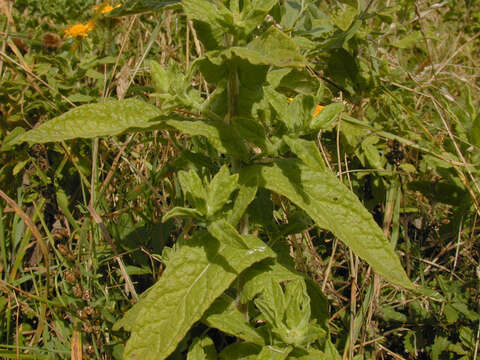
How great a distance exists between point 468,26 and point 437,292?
2.54m

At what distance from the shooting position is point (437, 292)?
208 centimetres

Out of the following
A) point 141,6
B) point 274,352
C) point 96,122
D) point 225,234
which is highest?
point 141,6

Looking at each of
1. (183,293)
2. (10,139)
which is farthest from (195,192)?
(10,139)

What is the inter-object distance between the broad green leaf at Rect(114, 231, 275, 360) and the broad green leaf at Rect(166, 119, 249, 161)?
281 mm

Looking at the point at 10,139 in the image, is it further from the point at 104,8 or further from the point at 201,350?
the point at 201,350

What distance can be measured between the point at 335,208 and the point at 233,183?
1.00ft

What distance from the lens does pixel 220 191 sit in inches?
53.5

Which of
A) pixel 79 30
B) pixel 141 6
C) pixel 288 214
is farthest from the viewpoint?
pixel 79 30

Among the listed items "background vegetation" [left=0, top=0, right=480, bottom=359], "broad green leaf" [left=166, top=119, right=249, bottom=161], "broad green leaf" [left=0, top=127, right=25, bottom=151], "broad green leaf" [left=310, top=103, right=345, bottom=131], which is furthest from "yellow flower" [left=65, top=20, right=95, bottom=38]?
"broad green leaf" [left=310, top=103, right=345, bottom=131]

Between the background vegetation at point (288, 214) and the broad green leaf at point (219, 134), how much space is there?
0.24 metres

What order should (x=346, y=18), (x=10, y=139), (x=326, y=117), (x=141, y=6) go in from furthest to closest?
1. (x=10, y=139)
2. (x=346, y=18)
3. (x=141, y=6)
4. (x=326, y=117)

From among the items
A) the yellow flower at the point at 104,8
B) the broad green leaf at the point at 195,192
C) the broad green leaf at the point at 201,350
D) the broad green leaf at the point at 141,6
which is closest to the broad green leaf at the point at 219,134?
the broad green leaf at the point at 195,192

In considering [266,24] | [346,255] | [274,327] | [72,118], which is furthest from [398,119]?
[72,118]

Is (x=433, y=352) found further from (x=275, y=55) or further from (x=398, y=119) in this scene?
(x=275, y=55)
